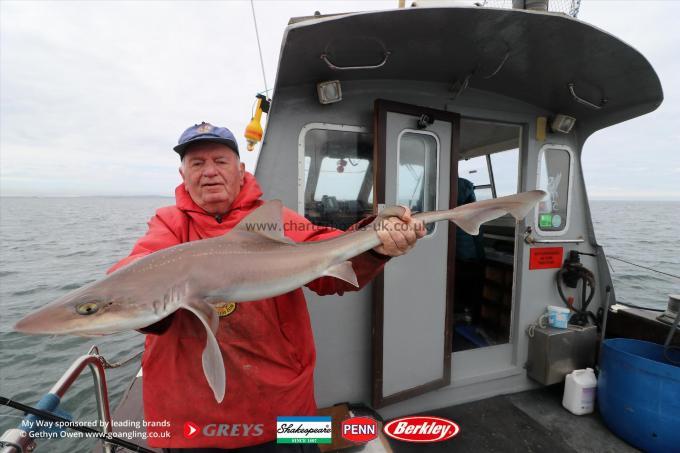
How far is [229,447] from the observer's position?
1935mm

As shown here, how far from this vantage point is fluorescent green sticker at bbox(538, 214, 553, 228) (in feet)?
14.9

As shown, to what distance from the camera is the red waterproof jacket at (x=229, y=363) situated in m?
1.92

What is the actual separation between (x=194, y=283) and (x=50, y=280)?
1605cm

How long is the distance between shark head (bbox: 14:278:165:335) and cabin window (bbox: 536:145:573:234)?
4.77 metres

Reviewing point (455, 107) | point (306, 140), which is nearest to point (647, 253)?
point (455, 107)

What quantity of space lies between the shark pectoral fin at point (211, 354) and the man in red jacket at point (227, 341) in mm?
313

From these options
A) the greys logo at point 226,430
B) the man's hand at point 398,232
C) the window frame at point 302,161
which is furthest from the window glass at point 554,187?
the greys logo at point 226,430

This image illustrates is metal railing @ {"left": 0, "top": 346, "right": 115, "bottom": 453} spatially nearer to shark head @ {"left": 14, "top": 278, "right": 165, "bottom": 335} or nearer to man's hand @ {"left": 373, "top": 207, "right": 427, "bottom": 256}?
shark head @ {"left": 14, "top": 278, "right": 165, "bottom": 335}

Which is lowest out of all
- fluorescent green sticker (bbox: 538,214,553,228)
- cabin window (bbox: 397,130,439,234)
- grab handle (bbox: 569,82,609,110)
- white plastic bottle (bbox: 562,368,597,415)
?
white plastic bottle (bbox: 562,368,597,415)

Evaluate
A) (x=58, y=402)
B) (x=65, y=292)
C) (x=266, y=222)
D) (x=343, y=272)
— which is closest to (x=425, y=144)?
(x=343, y=272)

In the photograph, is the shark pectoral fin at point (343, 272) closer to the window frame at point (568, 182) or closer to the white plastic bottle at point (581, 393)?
the window frame at point (568, 182)

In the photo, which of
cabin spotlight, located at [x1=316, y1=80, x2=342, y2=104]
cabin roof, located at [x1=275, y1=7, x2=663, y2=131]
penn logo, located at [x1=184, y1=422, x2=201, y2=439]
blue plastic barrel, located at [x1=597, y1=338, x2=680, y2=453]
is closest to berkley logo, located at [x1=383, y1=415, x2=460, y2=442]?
blue plastic barrel, located at [x1=597, y1=338, x2=680, y2=453]

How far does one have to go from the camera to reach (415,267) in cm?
373

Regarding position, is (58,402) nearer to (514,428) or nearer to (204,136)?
(204,136)
